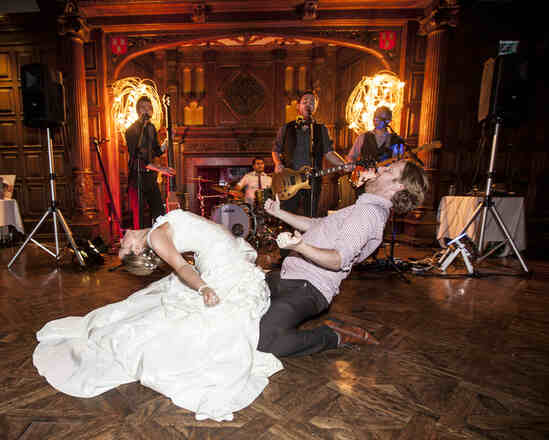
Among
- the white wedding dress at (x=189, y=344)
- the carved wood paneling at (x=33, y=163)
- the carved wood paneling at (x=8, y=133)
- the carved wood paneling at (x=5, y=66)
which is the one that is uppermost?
the carved wood paneling at (x=5, y=66)

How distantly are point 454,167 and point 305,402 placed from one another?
5292 mm

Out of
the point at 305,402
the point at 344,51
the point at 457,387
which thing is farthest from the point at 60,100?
the point at 344,51

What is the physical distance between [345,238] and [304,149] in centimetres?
200

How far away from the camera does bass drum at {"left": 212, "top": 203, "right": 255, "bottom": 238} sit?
4.54 metres

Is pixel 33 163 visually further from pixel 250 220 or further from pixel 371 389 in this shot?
pixel 371 389

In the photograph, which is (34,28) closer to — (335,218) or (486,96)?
(335,218)

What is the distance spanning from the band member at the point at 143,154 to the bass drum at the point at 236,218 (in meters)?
1.10

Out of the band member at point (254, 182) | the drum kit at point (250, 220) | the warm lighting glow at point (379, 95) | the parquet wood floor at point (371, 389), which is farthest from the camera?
the band member at point (254, 182)

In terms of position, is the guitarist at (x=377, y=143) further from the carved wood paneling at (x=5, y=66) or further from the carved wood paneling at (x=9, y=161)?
the carved wood paneling at (x=5, y=66)

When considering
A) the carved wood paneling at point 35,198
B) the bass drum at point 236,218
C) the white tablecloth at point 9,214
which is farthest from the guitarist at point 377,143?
the carved wood paneling at point 35,198

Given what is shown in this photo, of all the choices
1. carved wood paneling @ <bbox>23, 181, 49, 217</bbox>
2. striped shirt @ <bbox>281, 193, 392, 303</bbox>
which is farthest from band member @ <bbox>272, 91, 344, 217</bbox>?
carved wood paneling @ <bbox>23, 181, 49, 217</bbox>

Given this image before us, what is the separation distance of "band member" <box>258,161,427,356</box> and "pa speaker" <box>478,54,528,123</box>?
252cm

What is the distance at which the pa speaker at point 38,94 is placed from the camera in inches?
124

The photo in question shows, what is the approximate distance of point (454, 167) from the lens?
16.8 feet
